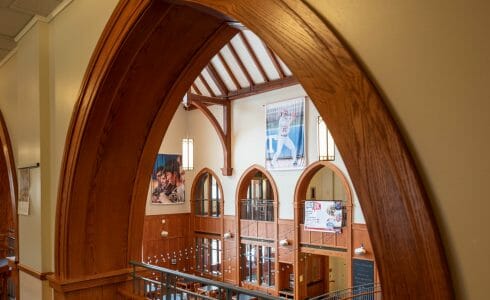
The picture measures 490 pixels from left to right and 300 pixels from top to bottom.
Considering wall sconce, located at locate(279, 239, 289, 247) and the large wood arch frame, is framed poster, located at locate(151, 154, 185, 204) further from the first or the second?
the large wood arch frame

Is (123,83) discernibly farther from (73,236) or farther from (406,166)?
(406,166)

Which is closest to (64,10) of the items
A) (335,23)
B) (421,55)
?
(335,23)

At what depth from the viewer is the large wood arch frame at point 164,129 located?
1.03 meters

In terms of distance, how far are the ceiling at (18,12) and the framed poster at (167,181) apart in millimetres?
9470

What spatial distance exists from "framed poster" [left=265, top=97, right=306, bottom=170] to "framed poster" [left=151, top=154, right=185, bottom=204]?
3.97 meters

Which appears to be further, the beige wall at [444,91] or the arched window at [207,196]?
the arched window at [207,196]

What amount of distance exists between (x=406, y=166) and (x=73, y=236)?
2.68m

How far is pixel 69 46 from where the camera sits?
10.1 feet

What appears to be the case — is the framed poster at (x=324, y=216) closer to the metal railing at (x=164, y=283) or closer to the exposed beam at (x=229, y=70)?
the exposed beam at (x=229, y=70)

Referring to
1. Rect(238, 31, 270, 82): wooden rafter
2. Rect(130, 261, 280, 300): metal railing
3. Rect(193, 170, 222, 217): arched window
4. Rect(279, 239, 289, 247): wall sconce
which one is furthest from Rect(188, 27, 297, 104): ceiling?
Rect(130, 261, 280, 300): metal railing

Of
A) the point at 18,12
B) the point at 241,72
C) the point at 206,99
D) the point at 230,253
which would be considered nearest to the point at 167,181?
the point at 230,253

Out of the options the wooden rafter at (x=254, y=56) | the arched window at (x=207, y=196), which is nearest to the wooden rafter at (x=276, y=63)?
the wooden rafter at (x=254, y=56)

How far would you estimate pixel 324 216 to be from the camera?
977cm

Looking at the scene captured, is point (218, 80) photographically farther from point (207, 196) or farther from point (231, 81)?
point (207, 196)
